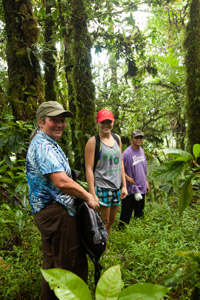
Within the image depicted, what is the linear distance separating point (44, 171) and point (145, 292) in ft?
4.34

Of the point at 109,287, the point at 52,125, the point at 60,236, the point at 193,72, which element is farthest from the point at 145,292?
the point at 193,72

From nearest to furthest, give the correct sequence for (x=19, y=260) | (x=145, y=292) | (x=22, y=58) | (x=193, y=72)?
(x=145, y=292)
(x=19, y=260)
(x=22, y=58)
(x=193, y=72)

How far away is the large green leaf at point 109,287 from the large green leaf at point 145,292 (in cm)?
4

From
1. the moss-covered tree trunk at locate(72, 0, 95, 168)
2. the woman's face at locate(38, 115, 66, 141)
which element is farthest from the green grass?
the moss-covered tree trunk at locate(72, 0, 95, 168)

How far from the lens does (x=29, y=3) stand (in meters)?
3.94

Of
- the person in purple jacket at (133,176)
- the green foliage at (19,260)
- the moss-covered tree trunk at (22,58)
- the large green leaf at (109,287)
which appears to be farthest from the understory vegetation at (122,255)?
the moss-covered tree trunk at (22,58)

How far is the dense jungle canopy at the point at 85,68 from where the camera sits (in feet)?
12.7

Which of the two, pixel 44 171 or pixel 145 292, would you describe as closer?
pixel 145 292

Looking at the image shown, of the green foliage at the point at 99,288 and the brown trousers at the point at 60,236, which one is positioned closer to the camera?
the green foliage at the point at 99,288

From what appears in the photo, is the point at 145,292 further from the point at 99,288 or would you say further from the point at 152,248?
the point at 152,248

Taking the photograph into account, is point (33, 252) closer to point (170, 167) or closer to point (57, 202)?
point (57, 202)

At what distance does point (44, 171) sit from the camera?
1.91m

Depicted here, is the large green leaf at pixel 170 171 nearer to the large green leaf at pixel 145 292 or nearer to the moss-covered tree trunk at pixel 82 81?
the large green leaf at pixel 145 292

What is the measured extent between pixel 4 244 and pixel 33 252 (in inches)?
25.0
